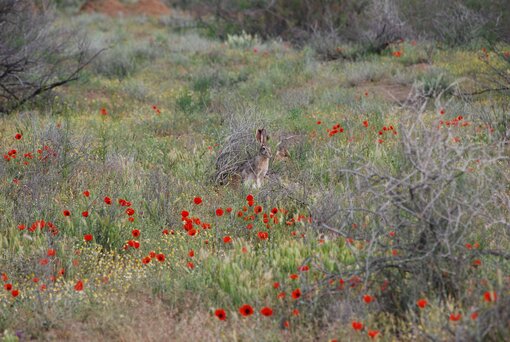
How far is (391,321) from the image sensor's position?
3.73 meters

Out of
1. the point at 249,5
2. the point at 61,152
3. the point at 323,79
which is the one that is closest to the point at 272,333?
the point at 61,152

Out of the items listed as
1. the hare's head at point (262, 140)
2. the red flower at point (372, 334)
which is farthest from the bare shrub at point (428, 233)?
the hare's head at point (262, 140)

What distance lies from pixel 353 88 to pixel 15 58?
6.08m

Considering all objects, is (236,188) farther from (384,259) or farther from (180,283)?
(384,259)

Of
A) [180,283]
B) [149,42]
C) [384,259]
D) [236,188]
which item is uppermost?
[384,259]

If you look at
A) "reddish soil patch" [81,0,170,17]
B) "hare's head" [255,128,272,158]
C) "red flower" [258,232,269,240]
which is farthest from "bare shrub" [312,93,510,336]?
"reddish soil patch" [81,0,170,17]

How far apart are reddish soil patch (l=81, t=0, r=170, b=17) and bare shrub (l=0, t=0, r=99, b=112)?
1887 centimetres

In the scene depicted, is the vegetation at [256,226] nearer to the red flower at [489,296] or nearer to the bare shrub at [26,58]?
the red flower at [489,296]

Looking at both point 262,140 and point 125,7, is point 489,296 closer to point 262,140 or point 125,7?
point 262,140

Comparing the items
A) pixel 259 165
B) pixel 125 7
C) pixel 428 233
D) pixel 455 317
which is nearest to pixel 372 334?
pixel 455 317

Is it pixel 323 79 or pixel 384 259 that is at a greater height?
pixel 384 259

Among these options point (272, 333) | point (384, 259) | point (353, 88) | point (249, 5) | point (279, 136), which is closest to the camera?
point (272, 333)

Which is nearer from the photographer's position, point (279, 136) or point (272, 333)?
point (272, 333)

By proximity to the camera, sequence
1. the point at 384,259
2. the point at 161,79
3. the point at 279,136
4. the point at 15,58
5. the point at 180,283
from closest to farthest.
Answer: the point at 384,259, the point at 180,283, the point at 279,136, the point at 15,58, the point at 161,79
